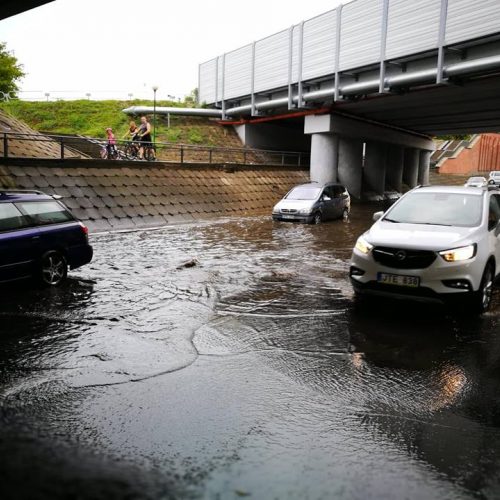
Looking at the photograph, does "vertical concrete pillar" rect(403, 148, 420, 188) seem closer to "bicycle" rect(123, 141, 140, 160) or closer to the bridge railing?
the bridge railing

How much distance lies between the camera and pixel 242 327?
257 inches

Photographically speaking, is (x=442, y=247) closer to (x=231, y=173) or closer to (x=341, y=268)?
(x=341, y=268)

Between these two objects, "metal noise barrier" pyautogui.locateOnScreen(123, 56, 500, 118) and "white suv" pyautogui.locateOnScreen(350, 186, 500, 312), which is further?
"metal noise barrier" pyautogui.locateOnScreen(123, 56, 500, 118)

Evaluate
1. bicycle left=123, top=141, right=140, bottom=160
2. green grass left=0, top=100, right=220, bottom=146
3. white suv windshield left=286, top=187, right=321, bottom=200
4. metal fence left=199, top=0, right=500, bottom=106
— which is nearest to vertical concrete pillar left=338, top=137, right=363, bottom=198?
metal fence left=199, top=0, right=500, bottom=106

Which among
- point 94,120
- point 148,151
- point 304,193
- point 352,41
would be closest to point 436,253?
point 304,193

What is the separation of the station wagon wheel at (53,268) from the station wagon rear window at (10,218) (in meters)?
0.68

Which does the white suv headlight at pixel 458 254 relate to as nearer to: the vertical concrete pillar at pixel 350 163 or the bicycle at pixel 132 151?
the bicycle at pixel 132 151

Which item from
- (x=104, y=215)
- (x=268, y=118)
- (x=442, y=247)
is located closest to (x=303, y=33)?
(x=268, y=118)

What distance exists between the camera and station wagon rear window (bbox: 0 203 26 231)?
7.93 m

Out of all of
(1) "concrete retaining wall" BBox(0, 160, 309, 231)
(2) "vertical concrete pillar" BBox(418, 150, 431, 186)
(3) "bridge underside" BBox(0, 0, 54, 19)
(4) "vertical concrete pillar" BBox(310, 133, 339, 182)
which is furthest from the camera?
(2) "vertical concrete pillar" BBox(418, 150, 431, 186)

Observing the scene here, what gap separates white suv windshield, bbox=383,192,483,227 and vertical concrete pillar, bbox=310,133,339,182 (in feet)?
70.7

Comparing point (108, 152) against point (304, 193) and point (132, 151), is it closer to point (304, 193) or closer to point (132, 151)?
point (132, 151)

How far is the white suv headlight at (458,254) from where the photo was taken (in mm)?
6598

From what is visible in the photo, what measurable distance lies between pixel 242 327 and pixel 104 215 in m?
12.0
